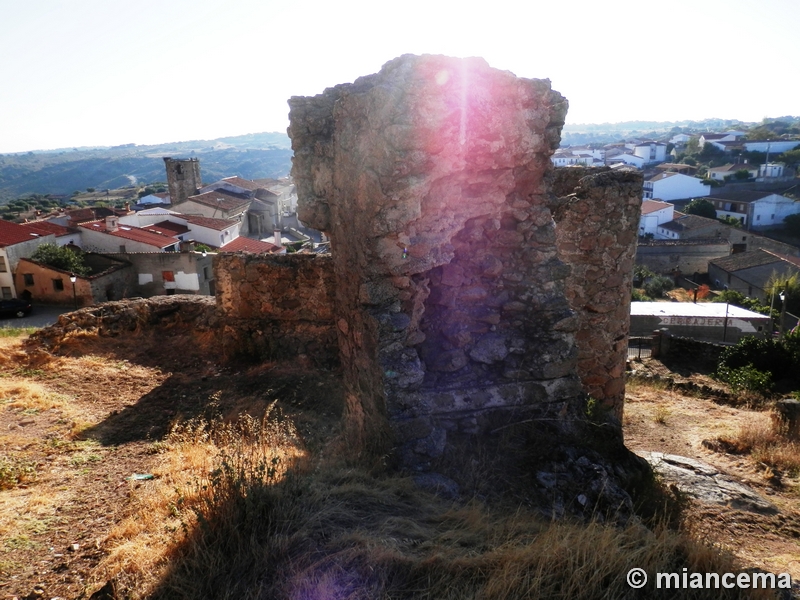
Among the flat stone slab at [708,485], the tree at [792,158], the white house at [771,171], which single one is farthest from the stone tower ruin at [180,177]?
the tree at [792,158]

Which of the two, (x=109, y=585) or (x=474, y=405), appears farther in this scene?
(x=474, y=405)

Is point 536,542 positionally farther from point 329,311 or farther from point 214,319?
point 214,319

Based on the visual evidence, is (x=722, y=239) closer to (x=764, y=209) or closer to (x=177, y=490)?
(x=764, y=209)

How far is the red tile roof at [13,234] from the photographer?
77.8ft

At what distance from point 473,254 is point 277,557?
2605 mm

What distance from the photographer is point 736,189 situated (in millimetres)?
55406

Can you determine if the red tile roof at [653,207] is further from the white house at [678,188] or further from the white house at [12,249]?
the white house at [12,249]

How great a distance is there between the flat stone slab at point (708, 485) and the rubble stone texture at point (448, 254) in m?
1.57

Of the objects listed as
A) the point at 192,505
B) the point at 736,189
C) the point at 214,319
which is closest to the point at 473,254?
the point at 192,505

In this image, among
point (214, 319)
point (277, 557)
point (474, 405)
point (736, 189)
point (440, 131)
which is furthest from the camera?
point (736, 189)

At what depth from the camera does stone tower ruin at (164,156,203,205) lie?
44188mm

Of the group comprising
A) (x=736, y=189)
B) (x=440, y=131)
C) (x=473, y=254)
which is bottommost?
(x=736, y=189)

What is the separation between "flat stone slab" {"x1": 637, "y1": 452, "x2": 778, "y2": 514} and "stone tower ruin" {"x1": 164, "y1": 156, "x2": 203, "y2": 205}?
43423 mm

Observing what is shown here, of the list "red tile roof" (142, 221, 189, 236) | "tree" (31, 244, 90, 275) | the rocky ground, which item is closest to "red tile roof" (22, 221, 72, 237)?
"tree" (31, 244, 90, 275)
